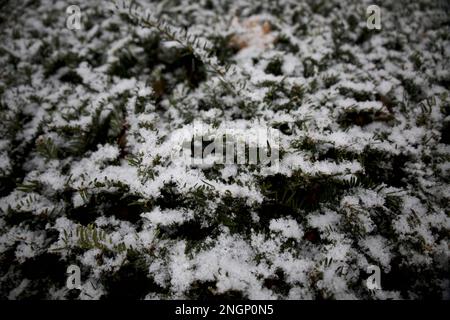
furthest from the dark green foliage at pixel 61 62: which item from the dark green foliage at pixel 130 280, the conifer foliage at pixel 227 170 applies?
the dark green foliage at pixel 130 280

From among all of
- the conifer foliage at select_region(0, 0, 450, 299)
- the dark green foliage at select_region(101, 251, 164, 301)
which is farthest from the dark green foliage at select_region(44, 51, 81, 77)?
the dark green foliage at select_region(101, 251, 164, 301)

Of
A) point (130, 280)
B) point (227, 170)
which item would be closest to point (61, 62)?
point (227, 170)

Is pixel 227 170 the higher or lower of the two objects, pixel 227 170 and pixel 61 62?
the lower

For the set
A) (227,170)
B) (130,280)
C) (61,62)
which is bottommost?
(130,280)

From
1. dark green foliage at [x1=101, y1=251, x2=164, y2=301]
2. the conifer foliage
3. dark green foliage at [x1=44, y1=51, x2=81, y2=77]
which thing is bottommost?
dark green foliage at [x1=101, y1=251, x2=164, y2=301]

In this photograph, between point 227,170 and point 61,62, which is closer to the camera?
point 227,170

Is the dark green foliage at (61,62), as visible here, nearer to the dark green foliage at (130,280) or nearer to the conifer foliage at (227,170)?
the conifer foliage at (227,170)

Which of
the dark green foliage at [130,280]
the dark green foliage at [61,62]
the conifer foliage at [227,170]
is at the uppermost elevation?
the dark green foliage at [61,62]

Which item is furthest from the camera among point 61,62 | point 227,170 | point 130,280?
point 61,62

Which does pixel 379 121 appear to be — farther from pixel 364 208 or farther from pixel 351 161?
pixel 364 208

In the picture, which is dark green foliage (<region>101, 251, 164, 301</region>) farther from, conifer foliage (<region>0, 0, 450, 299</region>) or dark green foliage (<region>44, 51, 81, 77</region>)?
dark green foliage (<region>44, 51, 81, 77</region>)

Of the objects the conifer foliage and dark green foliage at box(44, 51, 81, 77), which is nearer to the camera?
the conifer foliage

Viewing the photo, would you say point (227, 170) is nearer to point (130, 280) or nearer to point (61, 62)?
point (130, 280)

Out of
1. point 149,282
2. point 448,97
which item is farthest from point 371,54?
point 149,282
